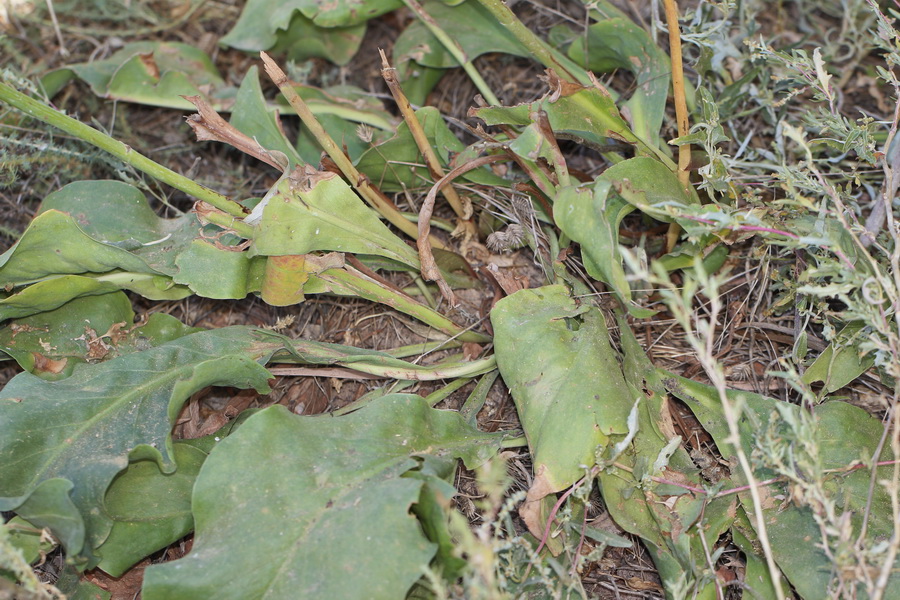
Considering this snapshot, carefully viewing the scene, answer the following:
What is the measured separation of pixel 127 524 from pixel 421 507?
1.85 ft

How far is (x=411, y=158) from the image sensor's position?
1.86 metres

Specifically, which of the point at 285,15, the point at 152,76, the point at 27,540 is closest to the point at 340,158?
the point at 285,15

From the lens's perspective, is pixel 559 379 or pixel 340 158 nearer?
pixel 559 379

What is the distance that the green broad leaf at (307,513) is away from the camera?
1.18 metres

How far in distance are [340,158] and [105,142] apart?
473mm

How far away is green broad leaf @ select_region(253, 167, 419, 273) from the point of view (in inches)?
57.5

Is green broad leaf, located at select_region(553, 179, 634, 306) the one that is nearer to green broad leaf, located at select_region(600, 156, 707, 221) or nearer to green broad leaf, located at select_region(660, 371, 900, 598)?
green broad leaf, located at select_region(600, 156, 707, 221)

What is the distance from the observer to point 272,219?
57.2 inches

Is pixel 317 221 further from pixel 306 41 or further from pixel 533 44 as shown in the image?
pixel 306 41

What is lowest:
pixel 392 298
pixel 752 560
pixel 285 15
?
pixel 752 560

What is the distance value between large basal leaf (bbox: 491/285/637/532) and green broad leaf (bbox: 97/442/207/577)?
26.1 inches

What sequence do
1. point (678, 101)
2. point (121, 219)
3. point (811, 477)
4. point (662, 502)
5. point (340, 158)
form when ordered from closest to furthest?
point (811, 477)
point (662, 502)
point (678, 101)
point (340, 158)
point (121, 219)

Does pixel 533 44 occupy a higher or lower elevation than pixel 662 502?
higher

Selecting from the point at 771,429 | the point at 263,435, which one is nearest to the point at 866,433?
the point at 771,429
